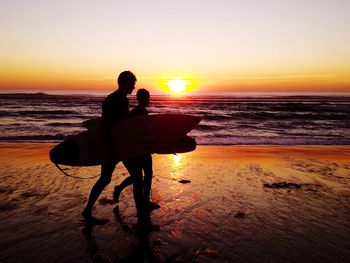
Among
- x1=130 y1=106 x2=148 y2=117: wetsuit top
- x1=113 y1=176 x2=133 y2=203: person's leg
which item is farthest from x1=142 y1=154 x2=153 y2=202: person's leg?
x1=130 y1=106 x2=148 y2=117: wetsuit top

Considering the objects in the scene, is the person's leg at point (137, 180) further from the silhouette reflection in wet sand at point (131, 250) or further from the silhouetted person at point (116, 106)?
the silhouetted person at point (116, 106)

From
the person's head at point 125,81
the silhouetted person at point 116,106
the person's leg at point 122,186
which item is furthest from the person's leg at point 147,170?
the person's head at point 125,81

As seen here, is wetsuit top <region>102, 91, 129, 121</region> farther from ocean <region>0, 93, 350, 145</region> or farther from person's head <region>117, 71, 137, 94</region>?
ocean <region>0, 93, 350, 145</region>

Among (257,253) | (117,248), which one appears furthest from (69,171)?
(257,253)

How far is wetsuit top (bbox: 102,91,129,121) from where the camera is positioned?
4.54m

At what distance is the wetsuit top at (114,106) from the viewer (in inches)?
179

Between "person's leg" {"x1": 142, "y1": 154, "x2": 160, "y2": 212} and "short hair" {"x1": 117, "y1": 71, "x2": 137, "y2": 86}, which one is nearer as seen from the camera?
"short hair" {"x1": 117, "y1": 71, "x2": 137, "y2": 86}

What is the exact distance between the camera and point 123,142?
5.07 meters

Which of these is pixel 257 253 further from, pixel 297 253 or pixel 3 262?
pixel 3 262

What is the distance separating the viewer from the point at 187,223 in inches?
191

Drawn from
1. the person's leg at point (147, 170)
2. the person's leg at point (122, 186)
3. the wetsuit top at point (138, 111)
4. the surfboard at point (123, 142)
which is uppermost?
the wetsuit top at point (138, 111)

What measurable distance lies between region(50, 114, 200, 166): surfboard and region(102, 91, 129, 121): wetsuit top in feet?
0.58

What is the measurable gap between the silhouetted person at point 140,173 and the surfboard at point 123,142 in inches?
3.9

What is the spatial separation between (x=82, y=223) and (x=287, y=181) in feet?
15.1
